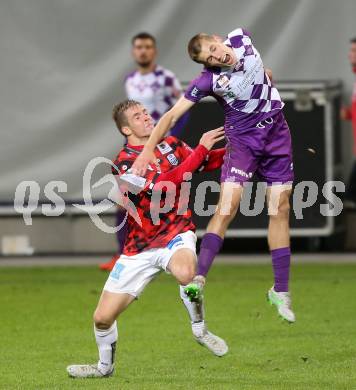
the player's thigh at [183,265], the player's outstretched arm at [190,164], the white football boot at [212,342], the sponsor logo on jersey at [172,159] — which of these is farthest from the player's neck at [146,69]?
the white football boot at [212,342]

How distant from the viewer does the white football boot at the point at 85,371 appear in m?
7.97

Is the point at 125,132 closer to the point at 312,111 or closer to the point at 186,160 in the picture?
the point at 186,160

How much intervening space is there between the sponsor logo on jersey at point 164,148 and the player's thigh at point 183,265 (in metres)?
0.69

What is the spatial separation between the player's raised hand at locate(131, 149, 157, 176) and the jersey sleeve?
0.67 m

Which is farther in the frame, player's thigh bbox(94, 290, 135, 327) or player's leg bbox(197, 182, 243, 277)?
player's leg bbox(197, 182, 243, 277)

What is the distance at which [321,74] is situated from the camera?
1484cm

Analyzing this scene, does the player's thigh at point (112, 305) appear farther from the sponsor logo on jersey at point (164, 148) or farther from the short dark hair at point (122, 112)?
the short dark hair at point (122, 112)

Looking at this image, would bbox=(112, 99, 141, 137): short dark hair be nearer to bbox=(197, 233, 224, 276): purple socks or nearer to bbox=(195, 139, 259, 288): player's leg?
bbox=(195, 139, 259, 288): player's leg

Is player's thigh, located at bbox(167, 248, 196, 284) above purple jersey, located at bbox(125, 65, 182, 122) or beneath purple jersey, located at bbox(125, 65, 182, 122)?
beneath

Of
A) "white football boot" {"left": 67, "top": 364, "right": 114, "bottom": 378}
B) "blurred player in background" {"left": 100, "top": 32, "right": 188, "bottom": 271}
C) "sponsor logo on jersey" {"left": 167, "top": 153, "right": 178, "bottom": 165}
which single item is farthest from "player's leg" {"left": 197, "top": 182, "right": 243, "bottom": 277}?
"blurred player in background" {"left": 100, "top": 32, "right": 188, "bottom": 271}

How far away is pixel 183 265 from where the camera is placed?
25.0 feet

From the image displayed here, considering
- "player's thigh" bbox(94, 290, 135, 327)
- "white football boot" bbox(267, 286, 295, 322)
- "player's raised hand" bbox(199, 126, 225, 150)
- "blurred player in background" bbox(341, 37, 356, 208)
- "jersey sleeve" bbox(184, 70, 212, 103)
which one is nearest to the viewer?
"player's thigh" bbox(94, 290, 135, 327)

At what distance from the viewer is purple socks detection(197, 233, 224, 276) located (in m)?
8.30

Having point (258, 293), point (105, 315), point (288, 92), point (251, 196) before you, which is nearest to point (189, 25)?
point (288, 92)
